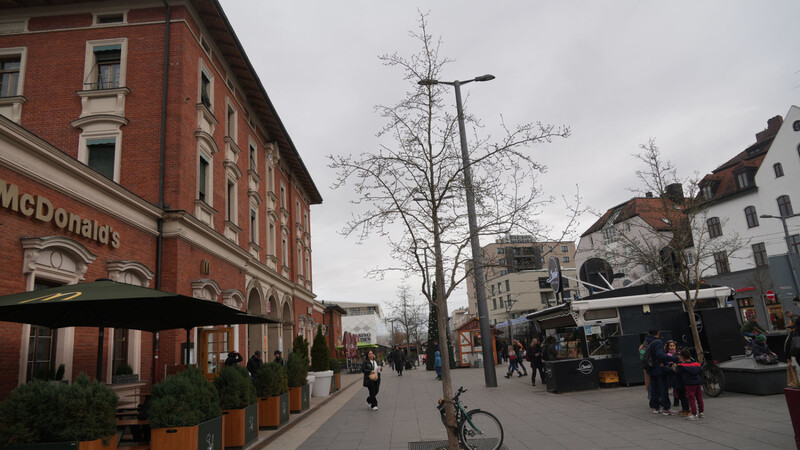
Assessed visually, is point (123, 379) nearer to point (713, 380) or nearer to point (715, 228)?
point (713, 380)

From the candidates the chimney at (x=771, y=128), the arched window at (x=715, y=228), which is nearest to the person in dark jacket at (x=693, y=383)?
the arched window at (x=715, y=228)

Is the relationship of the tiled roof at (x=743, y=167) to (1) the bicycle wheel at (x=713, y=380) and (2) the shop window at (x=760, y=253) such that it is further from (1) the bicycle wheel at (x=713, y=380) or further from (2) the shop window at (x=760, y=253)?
(1) the bicycle wheel at (x=713, y=380)

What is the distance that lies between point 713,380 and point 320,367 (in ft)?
46.2

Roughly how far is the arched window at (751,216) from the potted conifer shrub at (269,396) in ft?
141

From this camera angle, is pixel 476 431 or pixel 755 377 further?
pixel 755 377

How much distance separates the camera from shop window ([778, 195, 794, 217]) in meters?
39.4

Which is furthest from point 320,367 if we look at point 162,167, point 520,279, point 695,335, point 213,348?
point 520,279

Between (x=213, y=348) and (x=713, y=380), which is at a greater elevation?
(x=213, y=348)

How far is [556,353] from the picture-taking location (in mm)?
17922

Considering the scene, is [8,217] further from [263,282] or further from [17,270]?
[263,282]

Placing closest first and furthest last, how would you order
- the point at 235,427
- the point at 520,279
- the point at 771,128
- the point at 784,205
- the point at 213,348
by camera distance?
the point at 235,427, the point at 213,348, the point at 784,205, the point at 771,128, the point at 520,279

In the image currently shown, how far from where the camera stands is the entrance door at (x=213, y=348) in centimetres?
1554

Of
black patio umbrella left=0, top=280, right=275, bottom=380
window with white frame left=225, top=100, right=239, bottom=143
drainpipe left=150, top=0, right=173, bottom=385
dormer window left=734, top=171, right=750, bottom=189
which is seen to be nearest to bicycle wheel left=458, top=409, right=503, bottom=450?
black patio umbrella left=0, top=280, right=275, bottom=380

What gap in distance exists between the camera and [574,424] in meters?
10.1
